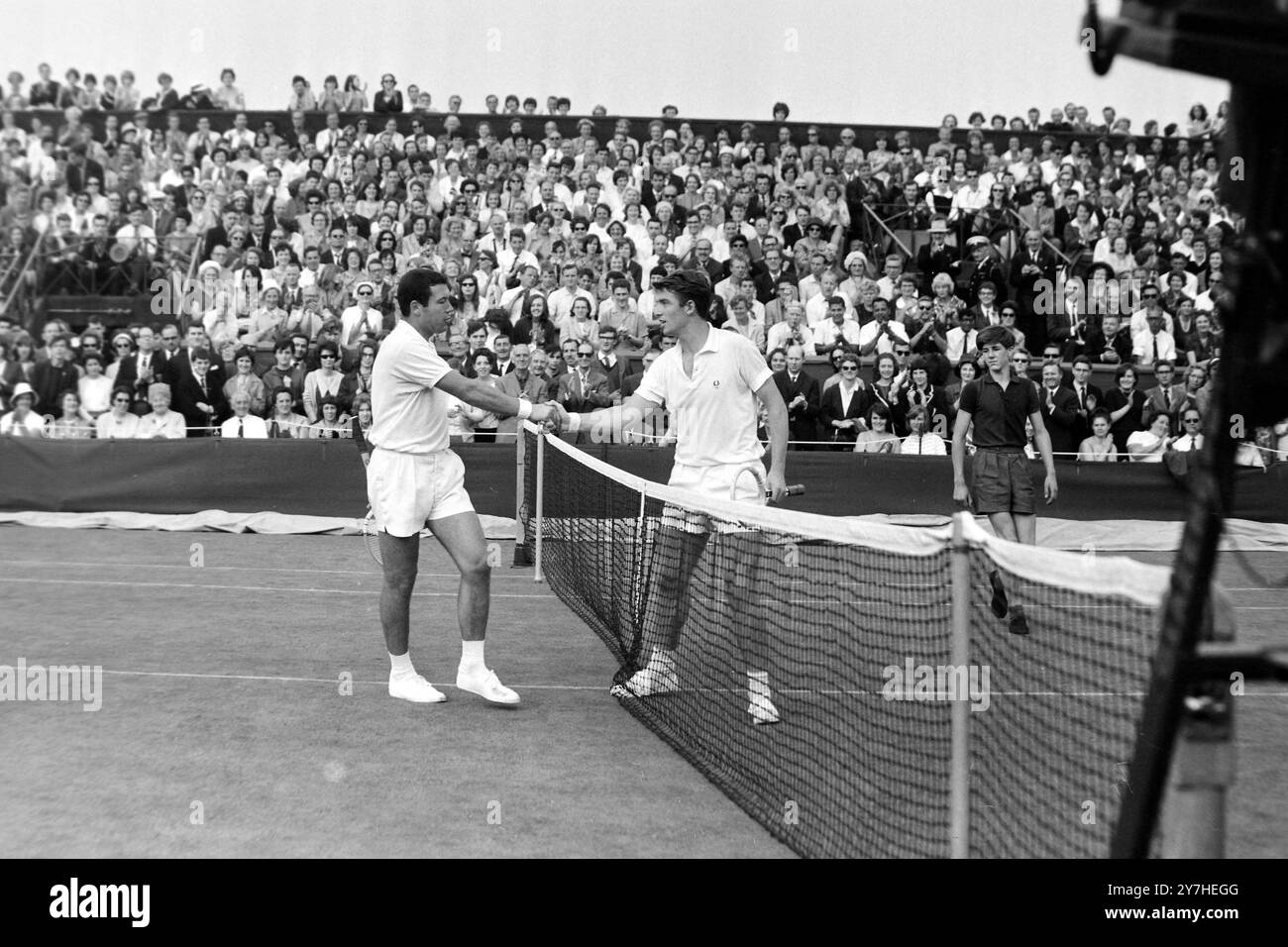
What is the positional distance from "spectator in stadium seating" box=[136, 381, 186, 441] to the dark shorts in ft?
31.6

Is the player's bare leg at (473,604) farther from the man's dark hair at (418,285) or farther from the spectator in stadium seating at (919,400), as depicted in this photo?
the spectator in stadium seating at (919,400)

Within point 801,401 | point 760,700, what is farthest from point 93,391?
point 760,700

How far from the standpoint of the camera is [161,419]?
54.1 feet

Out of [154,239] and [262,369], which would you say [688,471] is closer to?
[262,369]

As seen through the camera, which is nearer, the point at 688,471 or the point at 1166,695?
the point at 1166,695

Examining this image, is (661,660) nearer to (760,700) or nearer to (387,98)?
(760,700)

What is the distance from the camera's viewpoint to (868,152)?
77.6ft

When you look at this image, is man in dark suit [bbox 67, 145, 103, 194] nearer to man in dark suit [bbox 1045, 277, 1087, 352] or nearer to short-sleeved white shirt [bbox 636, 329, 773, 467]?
man in dark suit [bbox 1045, 277, 1087, 352]

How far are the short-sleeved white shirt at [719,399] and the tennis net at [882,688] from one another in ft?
1.24

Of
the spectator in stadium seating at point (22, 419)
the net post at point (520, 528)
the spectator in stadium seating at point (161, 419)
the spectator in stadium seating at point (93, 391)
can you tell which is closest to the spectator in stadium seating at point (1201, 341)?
the net post at point (520, 528)

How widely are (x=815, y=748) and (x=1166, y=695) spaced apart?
161 inches

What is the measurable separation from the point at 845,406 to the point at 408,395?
9231 mm
